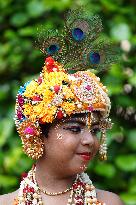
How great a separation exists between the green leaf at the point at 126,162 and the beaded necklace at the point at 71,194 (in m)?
1.63

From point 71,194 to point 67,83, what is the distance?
50 cm

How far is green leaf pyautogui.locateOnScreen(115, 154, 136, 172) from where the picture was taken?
4985 mm

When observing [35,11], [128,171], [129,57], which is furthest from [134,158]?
[35,11]

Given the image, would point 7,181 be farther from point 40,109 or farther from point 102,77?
point 40,109

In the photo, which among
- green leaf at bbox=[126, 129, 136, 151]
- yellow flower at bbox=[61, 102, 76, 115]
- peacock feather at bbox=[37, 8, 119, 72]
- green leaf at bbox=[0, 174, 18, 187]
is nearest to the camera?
yellow flower at bbox=[61, 102, 76, 115]

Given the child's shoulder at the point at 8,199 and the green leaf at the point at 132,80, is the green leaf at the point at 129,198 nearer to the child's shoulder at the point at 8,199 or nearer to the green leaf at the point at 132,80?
the green leaf at the point at 132,80

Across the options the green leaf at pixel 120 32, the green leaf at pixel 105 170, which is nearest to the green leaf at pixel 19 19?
the green leaf at pixel 120 32

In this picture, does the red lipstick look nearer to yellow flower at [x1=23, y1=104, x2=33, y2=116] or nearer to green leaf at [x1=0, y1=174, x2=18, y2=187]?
yellow flower at [x1=23, y1=104, x2=33, y2=116]

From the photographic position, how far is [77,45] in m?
3.37

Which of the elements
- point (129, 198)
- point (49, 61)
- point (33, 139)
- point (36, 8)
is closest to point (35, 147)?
point (33, 139)

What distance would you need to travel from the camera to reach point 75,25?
3.40m

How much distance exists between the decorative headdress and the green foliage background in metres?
A: 1.23

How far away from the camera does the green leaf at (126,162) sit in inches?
196

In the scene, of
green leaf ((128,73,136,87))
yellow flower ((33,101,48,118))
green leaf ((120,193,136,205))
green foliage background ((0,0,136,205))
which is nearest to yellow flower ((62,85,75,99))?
yellow flower ((33,101,48,118))
